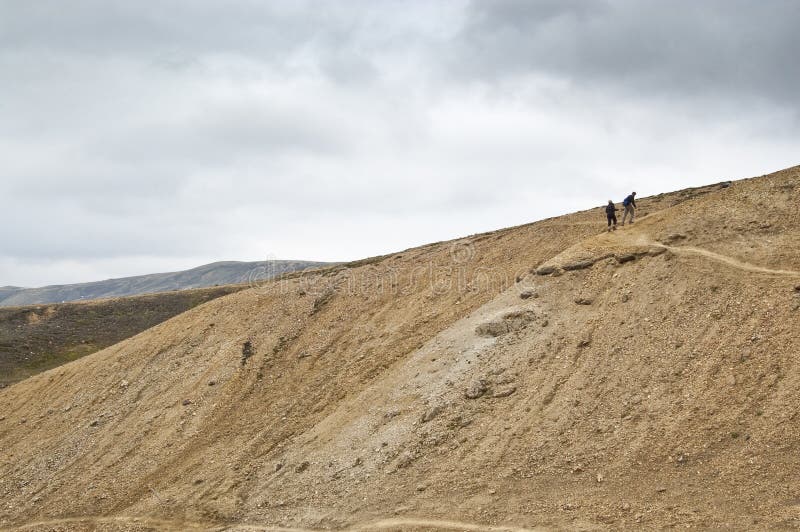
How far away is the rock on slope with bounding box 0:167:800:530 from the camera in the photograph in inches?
536

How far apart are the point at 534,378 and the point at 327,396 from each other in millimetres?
7909

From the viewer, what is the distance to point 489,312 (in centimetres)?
2162

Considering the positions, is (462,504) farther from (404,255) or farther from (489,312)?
(404,255)

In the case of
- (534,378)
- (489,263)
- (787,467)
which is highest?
(489,263)

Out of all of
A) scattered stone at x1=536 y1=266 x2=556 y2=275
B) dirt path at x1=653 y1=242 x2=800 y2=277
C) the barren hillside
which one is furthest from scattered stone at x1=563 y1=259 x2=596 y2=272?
the barren hillside

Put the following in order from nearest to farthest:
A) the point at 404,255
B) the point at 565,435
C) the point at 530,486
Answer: the point at 530,486, the point at 565,435, the point at 404,255

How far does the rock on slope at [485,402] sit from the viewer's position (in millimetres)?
13617

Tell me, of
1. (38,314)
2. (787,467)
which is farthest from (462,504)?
(38,314)

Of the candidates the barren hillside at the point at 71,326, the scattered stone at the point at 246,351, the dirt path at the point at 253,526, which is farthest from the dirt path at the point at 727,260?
the barren hillside at the point at 71,326

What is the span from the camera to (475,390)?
18.0 metres

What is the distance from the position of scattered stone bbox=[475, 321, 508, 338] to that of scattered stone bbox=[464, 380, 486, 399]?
2348mm

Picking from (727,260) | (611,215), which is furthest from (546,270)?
(727,260)

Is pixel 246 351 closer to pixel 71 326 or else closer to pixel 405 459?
pixel 405 459

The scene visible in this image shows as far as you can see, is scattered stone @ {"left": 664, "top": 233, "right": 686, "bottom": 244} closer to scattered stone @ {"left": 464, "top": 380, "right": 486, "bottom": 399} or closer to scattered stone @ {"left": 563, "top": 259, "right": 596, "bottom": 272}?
scattered stone @ {"left": 563, "top": 259, "right": 596, "bottom": 272}
